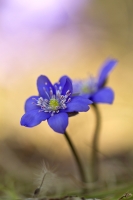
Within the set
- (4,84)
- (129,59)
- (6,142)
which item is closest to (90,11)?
(129,59)

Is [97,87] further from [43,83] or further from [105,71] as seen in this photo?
[43,83]

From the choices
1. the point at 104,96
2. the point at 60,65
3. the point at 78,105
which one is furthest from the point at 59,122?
the point at 60,65

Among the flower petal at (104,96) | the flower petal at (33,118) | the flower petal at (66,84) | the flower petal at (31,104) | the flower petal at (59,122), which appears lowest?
the flower petal at (59,122)

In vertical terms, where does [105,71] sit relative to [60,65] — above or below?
below

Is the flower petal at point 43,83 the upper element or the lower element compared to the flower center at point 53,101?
upper

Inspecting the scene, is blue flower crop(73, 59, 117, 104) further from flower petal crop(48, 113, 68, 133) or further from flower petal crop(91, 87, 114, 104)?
flower petal crop(48, 113, 68, 133)

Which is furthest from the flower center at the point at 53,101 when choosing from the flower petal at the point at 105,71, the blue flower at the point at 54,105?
the flower petal at the point at 105,71

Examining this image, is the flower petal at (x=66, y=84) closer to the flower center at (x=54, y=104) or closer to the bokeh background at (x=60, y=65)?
the flower center at (x=54, y=104)
